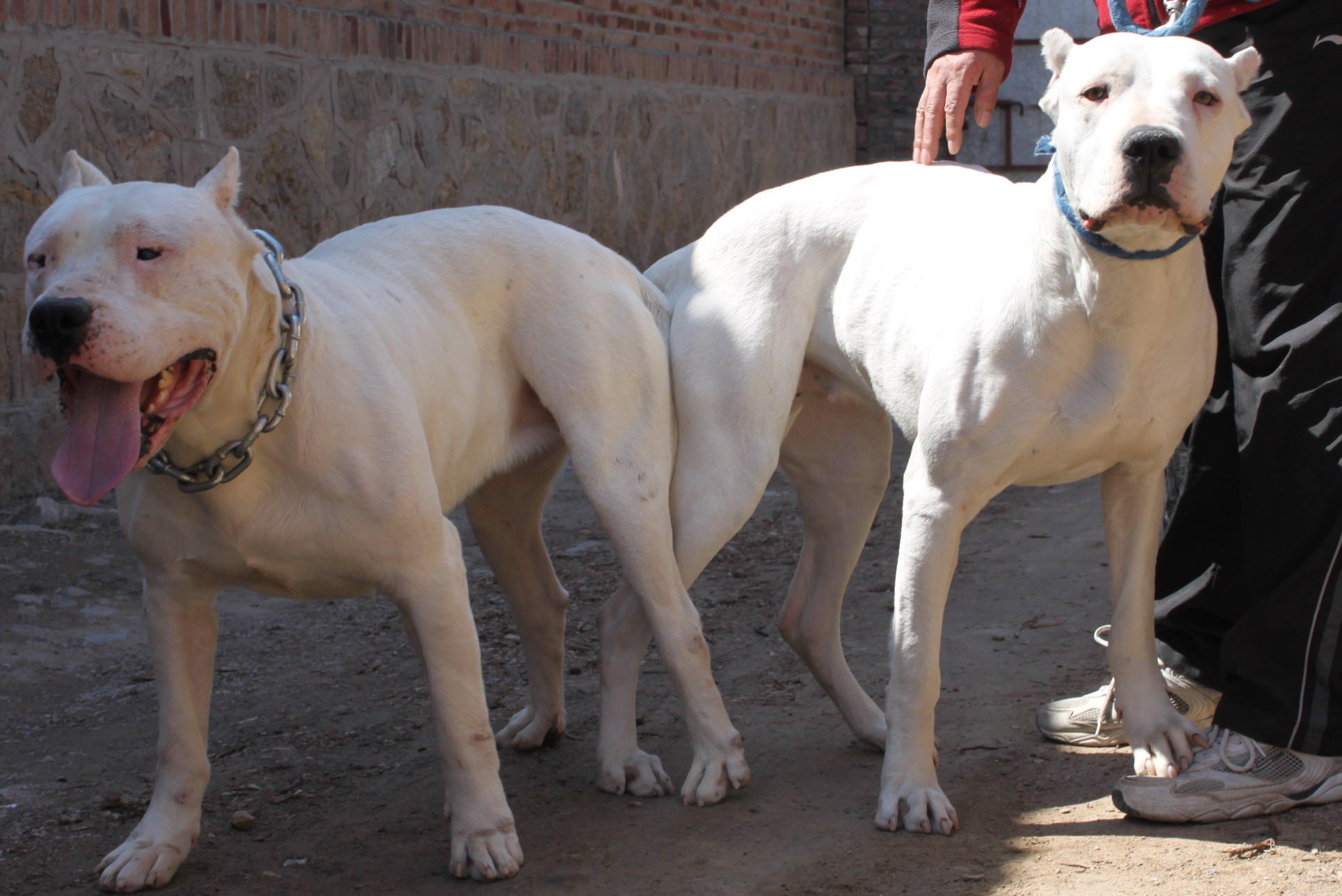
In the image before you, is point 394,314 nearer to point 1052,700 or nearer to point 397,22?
point 1052,700

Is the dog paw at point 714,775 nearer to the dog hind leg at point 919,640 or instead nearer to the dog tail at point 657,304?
the dog hind leg at point 919,640

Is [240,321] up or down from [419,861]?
A: up

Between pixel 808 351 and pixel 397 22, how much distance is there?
13.9 ft

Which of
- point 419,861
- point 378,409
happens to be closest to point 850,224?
point 378,409

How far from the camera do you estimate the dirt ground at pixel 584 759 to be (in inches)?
114

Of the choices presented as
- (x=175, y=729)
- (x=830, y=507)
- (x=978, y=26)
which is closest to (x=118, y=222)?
(x=175, y=729)

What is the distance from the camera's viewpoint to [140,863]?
112 inches

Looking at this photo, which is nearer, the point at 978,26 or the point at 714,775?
the point at 714,775

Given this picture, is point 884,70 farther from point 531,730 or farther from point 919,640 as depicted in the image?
point 919,640

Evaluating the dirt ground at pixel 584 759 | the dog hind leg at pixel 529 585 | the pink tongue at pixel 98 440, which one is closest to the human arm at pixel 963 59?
the dog hind leg at pixel 529 585

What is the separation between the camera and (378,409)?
282 centimetres

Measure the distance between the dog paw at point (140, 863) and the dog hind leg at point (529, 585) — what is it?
1.05m

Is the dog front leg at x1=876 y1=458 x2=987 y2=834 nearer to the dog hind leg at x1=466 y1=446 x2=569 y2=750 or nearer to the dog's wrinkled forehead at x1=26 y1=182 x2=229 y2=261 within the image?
the dog hind leg at x1=466 y1=446 x2=569 y2=750

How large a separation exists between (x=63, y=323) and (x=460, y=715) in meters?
1.13
